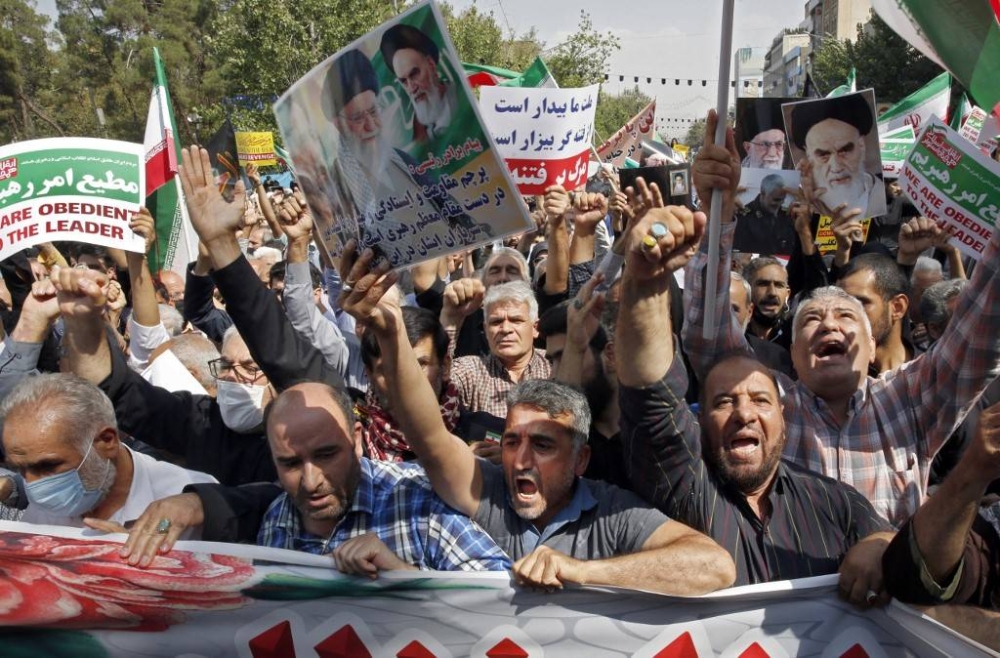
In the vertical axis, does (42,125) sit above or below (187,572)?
above

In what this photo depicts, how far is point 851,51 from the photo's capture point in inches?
1298

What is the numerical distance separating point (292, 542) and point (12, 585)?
717mm

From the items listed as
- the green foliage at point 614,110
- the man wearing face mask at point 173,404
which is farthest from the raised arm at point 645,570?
the green foliage at point 614,110

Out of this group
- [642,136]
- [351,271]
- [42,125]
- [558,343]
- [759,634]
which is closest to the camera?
[759,634]

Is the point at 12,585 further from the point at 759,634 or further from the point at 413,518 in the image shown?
the point at 759,634

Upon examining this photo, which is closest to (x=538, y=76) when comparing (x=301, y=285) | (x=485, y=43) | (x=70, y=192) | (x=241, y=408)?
(x=301, y=285)

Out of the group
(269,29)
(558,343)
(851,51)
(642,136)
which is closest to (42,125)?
(269,29)

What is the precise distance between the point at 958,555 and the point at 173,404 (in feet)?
9.02

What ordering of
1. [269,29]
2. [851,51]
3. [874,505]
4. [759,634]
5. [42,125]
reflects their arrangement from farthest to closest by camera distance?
[42,125] < [851,51] < [269,29] < [874,505] < [759,634]

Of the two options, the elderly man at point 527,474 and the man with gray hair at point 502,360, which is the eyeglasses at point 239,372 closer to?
the man with gray hair at point 502,360

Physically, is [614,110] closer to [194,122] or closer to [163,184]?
[194,122]

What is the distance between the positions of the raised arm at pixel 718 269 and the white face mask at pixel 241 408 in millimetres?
1600

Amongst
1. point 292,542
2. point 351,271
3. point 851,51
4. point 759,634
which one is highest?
point 851,51

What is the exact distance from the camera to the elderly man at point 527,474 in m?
2.76
